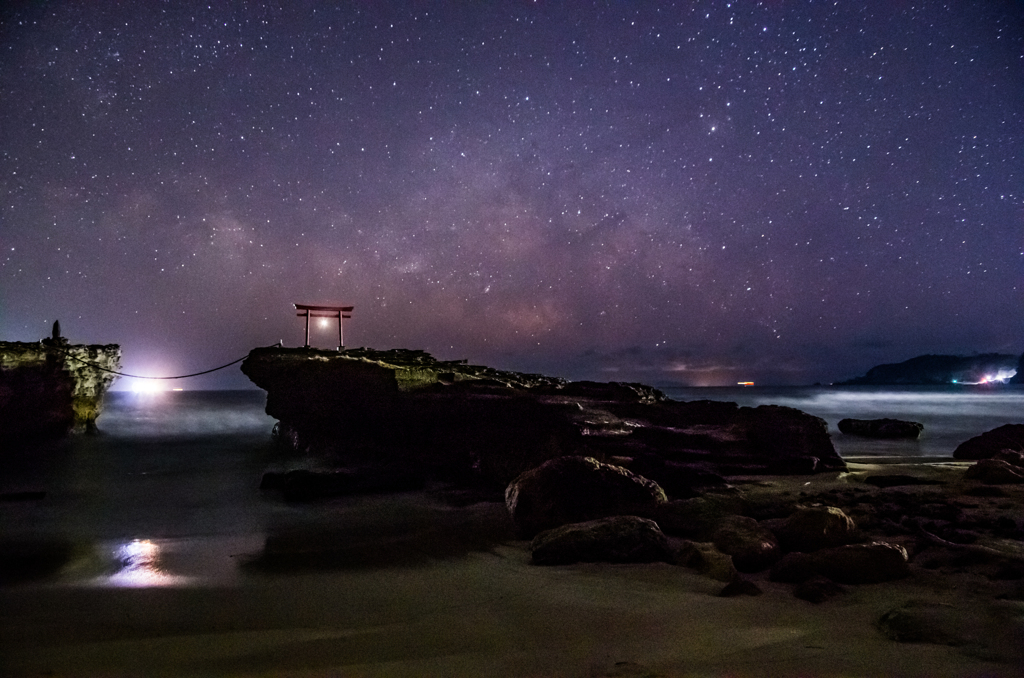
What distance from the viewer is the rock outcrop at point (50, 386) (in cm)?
1561

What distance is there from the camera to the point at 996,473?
1003 cm

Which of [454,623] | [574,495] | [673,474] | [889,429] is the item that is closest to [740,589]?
[454,623]

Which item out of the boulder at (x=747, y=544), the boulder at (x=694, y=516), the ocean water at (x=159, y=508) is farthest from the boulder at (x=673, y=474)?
the ocean water at (x=159, y=508)

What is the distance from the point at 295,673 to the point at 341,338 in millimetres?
17301

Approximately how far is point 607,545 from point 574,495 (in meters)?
1.80

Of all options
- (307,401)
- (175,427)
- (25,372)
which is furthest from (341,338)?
(175,427)

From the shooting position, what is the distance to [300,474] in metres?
11.2

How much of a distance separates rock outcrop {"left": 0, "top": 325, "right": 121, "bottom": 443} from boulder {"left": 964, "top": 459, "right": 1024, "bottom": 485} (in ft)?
79.1

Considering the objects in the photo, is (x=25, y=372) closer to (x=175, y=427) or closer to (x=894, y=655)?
(x=175, y=427)

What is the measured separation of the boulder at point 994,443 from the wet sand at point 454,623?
480 inches

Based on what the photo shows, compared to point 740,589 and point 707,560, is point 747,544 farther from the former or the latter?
point 740,589

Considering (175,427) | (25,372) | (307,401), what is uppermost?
(25,372)

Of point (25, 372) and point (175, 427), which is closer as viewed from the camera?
point (25, 372)

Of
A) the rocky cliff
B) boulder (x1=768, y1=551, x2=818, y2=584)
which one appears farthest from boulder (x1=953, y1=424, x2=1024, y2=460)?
boulder (x1=768, y1=551, x2=818, y2=584)
